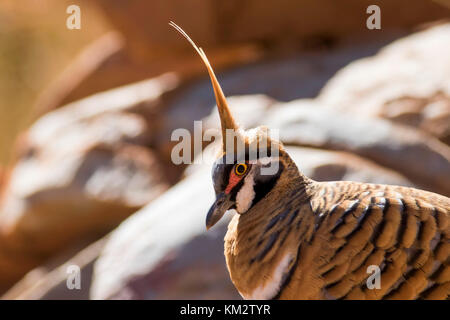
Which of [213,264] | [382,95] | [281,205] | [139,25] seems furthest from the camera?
[139,25]

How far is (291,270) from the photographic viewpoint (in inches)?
101

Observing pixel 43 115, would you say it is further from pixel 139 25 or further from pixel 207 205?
pixel 207 205

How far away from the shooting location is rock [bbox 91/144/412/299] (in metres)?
3.68

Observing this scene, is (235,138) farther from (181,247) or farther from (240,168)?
(181,247)

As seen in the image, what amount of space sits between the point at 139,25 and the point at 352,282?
4967mm

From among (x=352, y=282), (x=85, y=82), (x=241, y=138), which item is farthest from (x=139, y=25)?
(x=352, y=282)

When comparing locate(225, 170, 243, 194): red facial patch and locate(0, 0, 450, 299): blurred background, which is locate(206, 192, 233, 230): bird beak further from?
locate(0, 0, 450, 299): blurred background

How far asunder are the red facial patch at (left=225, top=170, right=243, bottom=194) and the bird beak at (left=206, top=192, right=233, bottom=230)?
0.03m

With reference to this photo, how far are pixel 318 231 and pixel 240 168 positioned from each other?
43cm

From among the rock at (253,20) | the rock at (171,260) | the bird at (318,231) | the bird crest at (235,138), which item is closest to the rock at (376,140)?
the rock at (171,260)

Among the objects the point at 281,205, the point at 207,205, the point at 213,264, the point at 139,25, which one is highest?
the point at 139,25

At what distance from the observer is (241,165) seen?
2.61 m

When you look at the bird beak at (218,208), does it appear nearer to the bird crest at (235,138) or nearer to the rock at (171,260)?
the bird crest at (235,138)

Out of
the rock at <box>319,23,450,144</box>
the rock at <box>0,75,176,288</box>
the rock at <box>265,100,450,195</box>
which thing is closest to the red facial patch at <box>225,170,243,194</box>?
the rock at <box>265,100,450,195</box>
